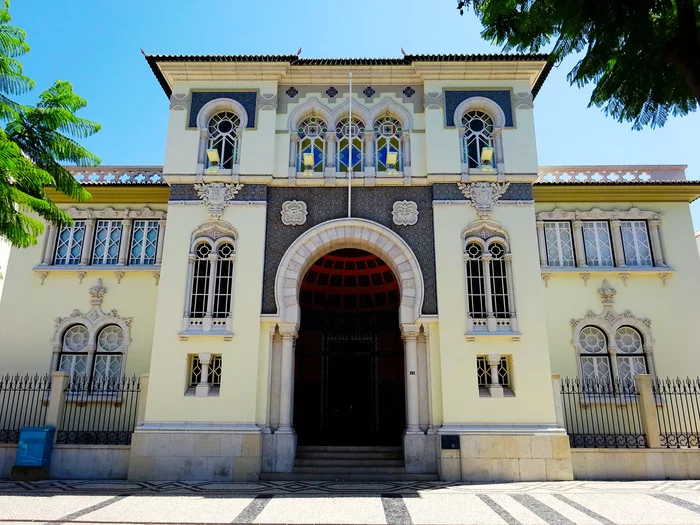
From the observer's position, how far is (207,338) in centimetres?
1271

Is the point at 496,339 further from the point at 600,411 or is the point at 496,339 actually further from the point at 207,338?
the point at 207,338

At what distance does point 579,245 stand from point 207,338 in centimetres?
1112

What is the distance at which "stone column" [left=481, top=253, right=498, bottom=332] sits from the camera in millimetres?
12781

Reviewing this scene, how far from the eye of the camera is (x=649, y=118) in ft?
22.1

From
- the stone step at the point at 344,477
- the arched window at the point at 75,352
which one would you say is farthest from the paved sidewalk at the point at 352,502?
the arched window at the point at 75,352

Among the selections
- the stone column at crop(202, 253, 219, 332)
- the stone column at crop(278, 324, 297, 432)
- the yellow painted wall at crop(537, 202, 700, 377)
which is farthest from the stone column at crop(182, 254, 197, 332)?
the yellow painted wall at crop(537, 202, 700, 377)

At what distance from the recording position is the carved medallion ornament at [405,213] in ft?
44.4

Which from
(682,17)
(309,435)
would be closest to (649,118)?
(682,17)

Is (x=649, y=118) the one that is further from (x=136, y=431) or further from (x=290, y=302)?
(x=136, y=431)

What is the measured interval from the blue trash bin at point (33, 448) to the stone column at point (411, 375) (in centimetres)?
850

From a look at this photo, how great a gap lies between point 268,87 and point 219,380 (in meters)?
8.14

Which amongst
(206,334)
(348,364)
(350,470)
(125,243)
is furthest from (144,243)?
(350,470)

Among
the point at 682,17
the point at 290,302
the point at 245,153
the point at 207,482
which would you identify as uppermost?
the point at 245,153

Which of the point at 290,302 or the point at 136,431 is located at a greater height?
the point at 290,302
